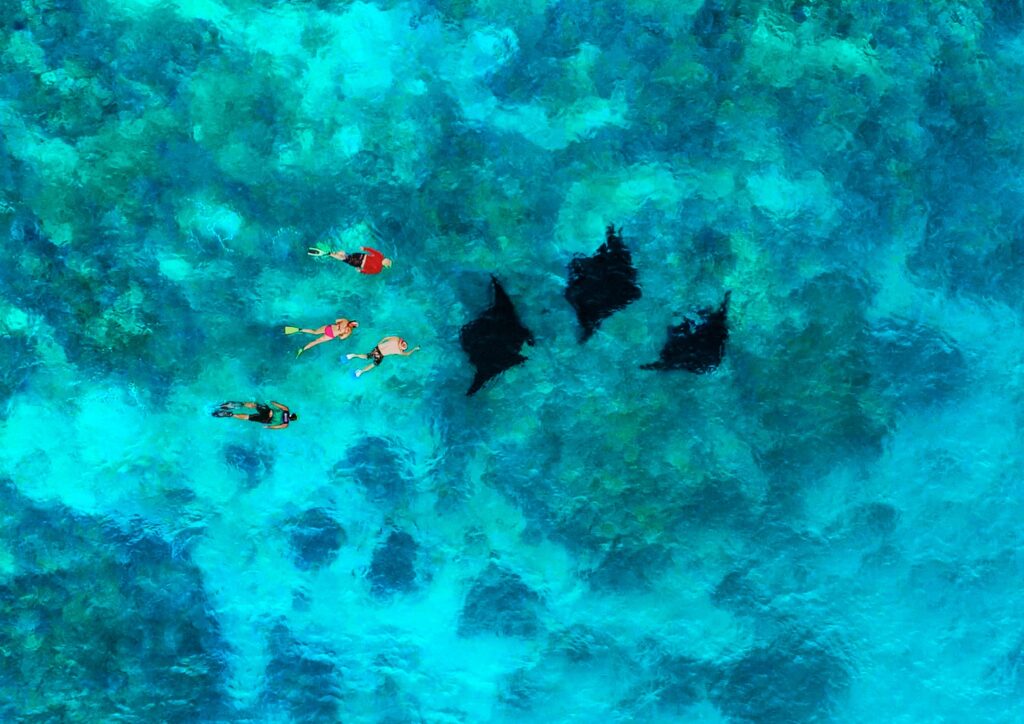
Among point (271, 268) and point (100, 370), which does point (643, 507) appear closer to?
point (271, 268)

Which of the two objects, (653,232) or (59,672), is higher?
(653,232)

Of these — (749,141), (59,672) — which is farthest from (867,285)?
(59,672)

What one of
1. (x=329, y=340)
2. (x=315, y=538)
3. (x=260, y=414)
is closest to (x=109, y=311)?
(x=260, y=414)

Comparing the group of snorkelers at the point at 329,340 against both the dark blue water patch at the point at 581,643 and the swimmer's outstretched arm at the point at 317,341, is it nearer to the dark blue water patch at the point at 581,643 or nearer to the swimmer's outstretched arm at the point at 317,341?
the swimmer's outstretched arm at the point at 317,341

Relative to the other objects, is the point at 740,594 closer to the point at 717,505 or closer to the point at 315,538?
the point at 717,505

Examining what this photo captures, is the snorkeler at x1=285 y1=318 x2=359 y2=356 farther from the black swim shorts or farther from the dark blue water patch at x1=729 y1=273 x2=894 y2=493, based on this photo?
the dark blue water patch at x1=729 y1=273 x2=894 y2=493

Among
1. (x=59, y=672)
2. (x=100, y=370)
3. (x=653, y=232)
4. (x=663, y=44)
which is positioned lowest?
(x=59, y=672)

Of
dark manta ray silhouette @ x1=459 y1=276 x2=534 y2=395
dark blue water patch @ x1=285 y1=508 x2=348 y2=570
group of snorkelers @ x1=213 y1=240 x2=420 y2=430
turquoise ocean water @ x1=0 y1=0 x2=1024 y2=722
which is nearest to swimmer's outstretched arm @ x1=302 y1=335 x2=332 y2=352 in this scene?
group of snorkelers @ x1=213 y1=240 x2=420 y2=430
